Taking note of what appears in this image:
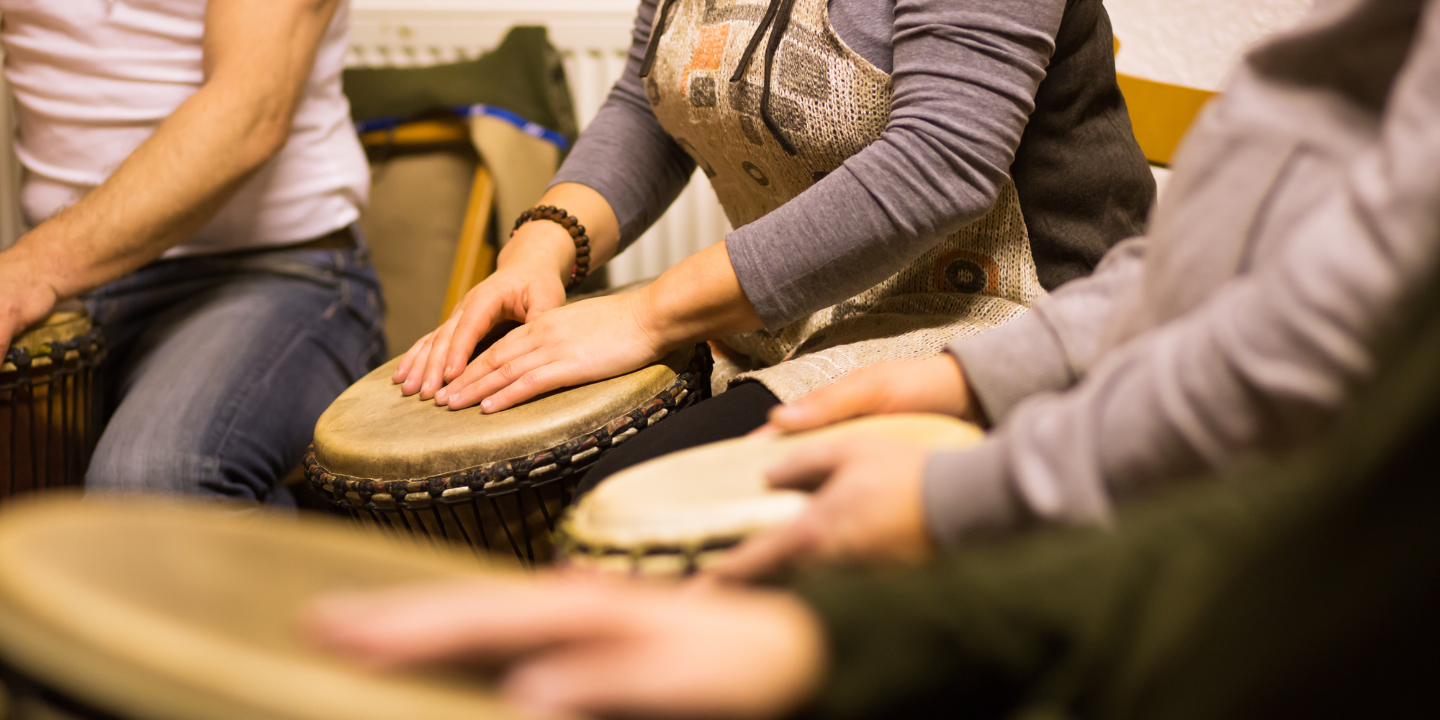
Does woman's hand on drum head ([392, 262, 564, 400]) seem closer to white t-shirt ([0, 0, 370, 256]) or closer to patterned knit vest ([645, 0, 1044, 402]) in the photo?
patterned knit vest ([645, 0, 1044, 402])

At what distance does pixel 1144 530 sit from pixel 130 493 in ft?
3.61

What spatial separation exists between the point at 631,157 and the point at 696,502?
778mm

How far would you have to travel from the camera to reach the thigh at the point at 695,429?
0.72 metres

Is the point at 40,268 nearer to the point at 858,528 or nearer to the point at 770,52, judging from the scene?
the point at 770,52

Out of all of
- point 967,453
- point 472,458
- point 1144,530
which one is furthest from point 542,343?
point 1144,530

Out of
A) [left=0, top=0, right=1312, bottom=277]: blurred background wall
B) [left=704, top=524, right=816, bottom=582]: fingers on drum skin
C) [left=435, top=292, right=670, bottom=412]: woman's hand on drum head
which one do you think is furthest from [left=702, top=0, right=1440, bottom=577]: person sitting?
[left=0, top=0, right=1312, bottom=277]: blurred background wall

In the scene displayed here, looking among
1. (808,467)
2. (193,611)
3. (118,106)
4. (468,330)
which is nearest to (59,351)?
(118,106)

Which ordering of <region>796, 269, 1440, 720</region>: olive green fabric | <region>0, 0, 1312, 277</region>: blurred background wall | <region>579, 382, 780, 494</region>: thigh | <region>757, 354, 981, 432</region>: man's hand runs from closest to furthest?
<region>796, 269, 1440, 720</region>: olive green fabric
<region>757, 354, 981, 432</region>: man's hand
<region>579, 382, 780, 494</region>: thigh
<region>0, 0, 1312, 277</region>: blurred background wall

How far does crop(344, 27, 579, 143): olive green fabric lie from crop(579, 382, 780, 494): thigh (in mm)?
1179

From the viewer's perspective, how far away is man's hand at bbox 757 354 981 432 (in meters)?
0.57

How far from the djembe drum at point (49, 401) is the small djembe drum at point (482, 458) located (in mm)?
404

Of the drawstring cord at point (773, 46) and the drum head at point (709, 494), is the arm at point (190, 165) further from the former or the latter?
the drum head at point (709, 494)

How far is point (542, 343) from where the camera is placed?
2.71 feet

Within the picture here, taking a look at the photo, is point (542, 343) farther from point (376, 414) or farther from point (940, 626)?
point (940, 626)
